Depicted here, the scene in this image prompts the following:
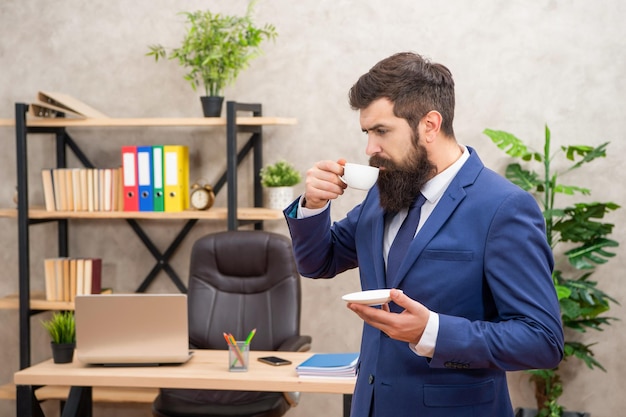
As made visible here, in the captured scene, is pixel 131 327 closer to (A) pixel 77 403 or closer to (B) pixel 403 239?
(A) pixel 77 403

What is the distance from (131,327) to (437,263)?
1.53 m

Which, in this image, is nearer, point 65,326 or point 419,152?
point 419,152

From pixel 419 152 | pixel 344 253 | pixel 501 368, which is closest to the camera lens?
pixel 501 368

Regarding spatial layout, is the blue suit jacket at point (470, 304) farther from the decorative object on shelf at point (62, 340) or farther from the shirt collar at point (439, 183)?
the decorative object on shelf at point (62, 340)

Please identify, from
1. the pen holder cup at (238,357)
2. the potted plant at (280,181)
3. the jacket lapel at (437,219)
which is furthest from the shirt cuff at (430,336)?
the potted plant at (280,181)

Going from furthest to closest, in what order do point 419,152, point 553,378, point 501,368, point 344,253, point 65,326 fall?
point 553,378 < point 65,326 < point 344,253 < point 419,152 < point 501,368

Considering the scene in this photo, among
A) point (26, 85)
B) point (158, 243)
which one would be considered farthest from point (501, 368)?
point (26, 85)

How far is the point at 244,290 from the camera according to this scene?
3.63 metres

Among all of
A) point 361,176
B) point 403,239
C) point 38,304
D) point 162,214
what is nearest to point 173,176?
point 162,214

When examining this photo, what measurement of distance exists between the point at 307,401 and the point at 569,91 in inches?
82.3

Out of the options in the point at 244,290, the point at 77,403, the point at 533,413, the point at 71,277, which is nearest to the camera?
the point at 77,403

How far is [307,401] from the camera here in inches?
173

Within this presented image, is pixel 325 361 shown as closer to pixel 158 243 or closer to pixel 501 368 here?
pixel 501 368

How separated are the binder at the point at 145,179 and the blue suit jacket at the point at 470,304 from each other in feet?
8.05
